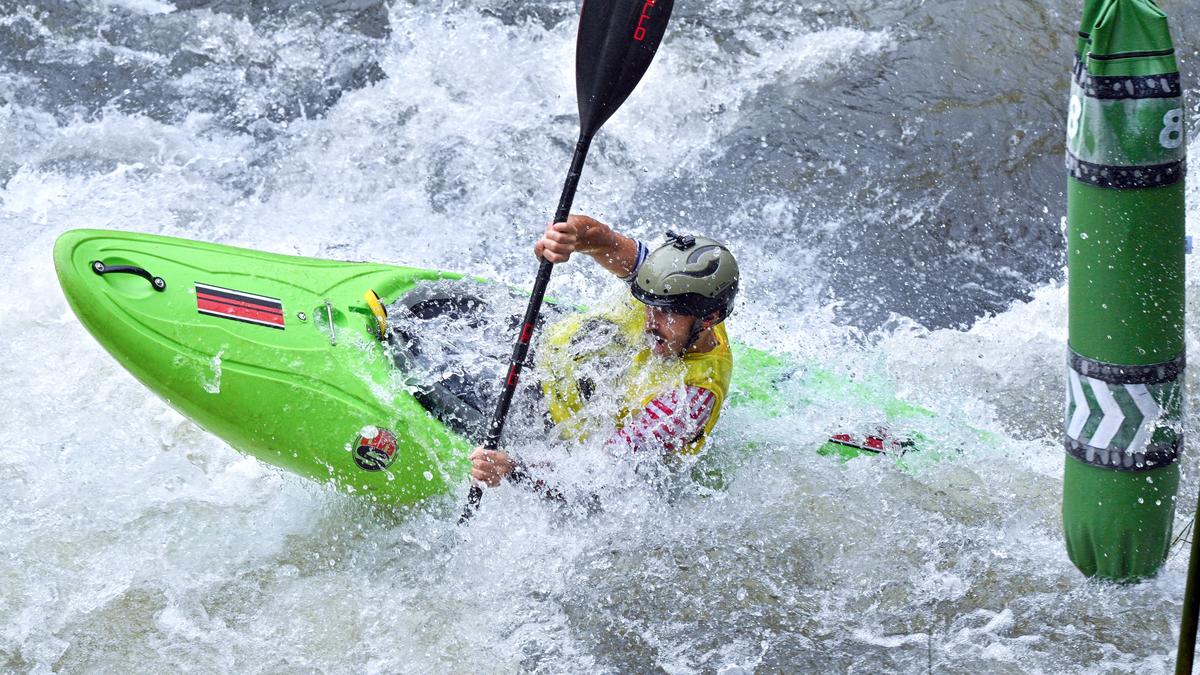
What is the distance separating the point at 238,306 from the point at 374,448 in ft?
2.16

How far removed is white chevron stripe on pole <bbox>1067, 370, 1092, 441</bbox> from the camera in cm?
308

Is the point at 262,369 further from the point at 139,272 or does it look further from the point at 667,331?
the point at 667,331

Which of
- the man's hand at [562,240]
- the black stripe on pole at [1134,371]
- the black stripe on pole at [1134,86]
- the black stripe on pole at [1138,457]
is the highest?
the black stripe on pole at [1134,86]

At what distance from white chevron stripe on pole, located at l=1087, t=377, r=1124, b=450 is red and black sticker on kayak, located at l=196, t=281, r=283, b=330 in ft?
8.14

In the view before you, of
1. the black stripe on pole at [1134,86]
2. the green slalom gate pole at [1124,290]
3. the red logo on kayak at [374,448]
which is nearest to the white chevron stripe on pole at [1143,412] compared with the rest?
the green slalom gate pole at [1124,290]

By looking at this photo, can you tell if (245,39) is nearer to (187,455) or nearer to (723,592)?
(187,455)

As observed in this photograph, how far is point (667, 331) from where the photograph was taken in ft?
11.4

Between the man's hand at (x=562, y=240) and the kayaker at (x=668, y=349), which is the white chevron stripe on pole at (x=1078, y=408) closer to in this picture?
the kayaker at (x=668, y=349)

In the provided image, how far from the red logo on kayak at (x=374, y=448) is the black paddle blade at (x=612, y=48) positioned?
1206 millimetres

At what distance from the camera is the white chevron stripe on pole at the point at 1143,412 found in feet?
9.83

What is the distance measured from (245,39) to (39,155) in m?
1.44

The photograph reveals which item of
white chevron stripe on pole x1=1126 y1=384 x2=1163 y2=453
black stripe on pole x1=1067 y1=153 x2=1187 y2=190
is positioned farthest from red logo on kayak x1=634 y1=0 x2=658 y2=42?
white chevron stripe on pole x1=1126 y1=384 x2=1163 y2=453

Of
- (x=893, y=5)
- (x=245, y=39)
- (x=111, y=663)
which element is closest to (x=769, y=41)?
(x=893, y=5)

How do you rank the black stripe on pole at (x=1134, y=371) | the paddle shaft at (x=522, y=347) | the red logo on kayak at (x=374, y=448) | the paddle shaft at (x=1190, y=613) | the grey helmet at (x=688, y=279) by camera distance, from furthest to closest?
1. the red logo on kayak at (x=374, y=448)
2. the paddle shaft at (x=522, y=347)
3. the grey helmet at (x=688, y=279)
4. the black stripe on pole at (x=1134, y=371)
5. the paddle shaft at (x=1190, y=613)
